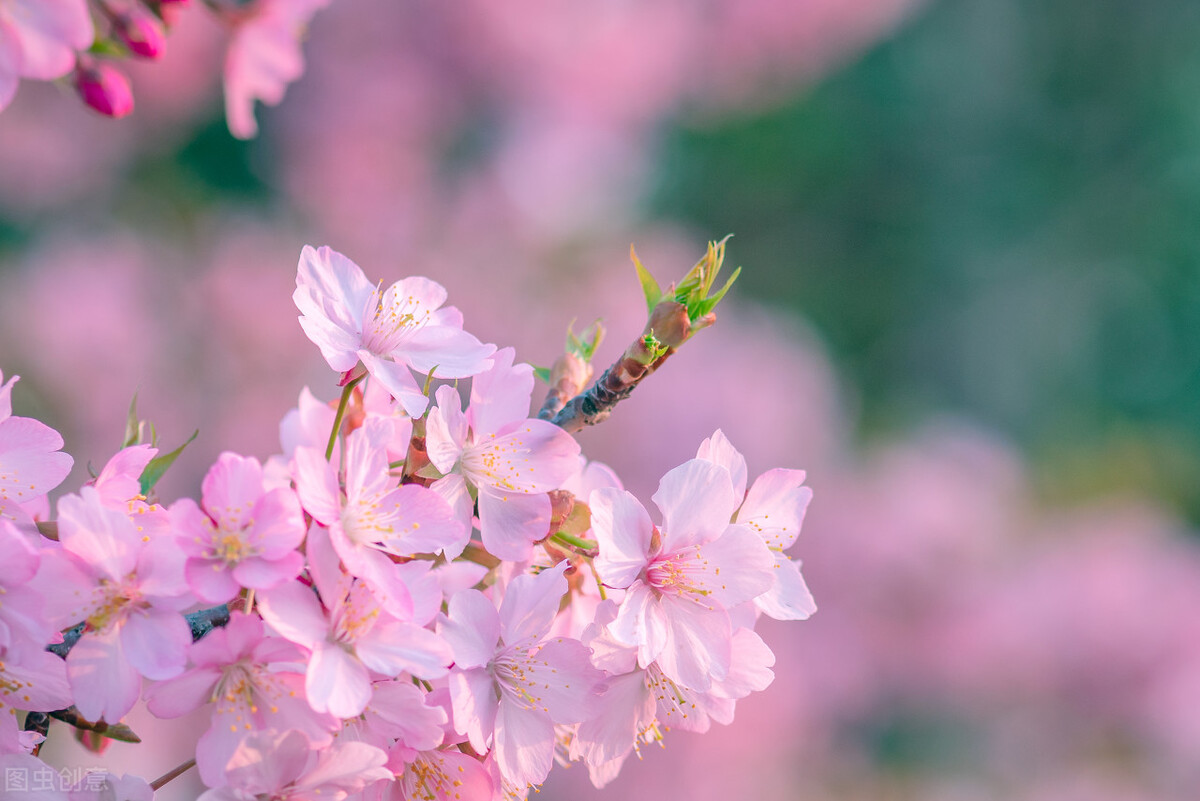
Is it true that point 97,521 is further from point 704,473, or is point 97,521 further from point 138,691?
point 704,473

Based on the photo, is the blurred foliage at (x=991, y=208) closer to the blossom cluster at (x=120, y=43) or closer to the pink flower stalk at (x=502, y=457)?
the blossom cluster at (x=120, y=43)

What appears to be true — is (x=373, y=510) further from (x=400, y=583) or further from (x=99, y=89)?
(x=99, y=89)

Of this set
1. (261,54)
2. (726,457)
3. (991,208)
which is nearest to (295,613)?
(726,457)

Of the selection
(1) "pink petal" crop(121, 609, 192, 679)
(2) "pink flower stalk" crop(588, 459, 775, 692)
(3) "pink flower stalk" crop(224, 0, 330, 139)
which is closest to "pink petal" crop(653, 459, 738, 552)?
(2) "pink flower stalk" crop(588, 459, 775, 692)

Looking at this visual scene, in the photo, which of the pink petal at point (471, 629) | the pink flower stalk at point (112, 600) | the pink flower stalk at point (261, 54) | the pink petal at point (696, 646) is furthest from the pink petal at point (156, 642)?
the pink flower stalk at point (261, 54)

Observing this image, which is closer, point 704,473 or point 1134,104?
point 704,473

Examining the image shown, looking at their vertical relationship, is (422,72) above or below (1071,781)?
above

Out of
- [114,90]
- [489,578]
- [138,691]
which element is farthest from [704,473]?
[114,90]
